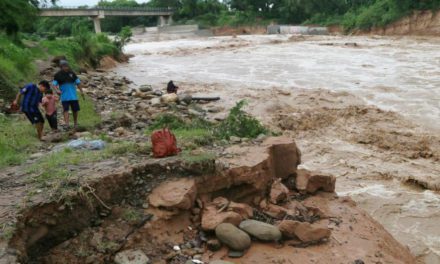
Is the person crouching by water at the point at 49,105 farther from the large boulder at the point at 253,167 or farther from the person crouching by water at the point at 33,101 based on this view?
the large boulder at the point at 253,167

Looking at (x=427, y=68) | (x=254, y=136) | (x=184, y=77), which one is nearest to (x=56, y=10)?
(x=184, y=77)

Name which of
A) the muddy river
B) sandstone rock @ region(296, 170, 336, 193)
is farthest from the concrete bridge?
sandstone rock @ region(296, 170, 336, 193)

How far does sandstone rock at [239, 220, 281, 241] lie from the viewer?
452 centimetres

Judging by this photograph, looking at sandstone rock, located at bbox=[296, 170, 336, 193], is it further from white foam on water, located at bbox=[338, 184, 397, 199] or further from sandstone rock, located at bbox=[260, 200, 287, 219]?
white foam on water, located at bbox=[338, 184, 397, 199]

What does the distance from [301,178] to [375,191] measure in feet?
7.12

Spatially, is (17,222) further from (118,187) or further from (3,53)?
(3,53)

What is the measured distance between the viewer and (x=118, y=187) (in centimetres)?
466

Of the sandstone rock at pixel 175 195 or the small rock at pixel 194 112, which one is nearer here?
the sandstone rock at pixel 175 195

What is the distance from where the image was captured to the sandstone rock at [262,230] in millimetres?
4520

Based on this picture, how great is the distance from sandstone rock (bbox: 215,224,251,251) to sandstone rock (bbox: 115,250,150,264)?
78 cm

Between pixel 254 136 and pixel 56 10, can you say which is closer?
pixel 254 136

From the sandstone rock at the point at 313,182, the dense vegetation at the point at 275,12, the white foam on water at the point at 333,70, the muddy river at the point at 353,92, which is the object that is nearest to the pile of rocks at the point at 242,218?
the sandstone rock at the point at 313,182

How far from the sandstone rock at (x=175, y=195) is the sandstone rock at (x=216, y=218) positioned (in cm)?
22

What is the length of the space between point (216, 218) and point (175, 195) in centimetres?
50
